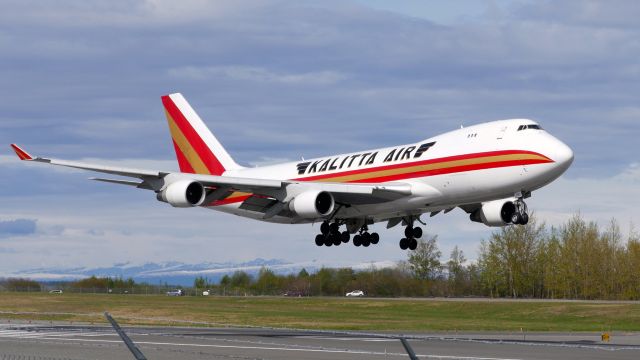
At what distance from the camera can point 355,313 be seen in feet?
292

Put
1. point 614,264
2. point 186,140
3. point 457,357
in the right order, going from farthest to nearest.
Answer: point 614,264
point 186,140
point 457,357

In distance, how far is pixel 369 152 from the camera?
198ft

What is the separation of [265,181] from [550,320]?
32.5m

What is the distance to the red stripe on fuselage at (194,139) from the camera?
242 feet

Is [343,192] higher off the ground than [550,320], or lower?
higher

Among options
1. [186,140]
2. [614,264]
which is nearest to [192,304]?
[186,140]

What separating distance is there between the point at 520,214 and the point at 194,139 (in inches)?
1126

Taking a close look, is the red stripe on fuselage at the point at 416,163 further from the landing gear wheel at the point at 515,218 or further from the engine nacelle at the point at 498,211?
the engine nacelle at the point at 498,211

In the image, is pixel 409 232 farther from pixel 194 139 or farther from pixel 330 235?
pixel 194 139

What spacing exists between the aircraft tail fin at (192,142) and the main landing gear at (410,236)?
1469 centimetres

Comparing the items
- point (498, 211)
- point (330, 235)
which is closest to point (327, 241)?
point (330, 235)

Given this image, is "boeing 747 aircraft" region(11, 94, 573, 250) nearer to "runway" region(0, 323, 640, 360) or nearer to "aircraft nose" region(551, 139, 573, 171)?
"aircraft nose" region(551, 139, 573, 171)

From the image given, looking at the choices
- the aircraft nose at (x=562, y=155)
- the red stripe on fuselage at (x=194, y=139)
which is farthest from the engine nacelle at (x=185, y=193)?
the aircraft nose at (x=562, y=155)

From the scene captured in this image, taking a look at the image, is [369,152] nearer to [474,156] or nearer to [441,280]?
[474,156]
